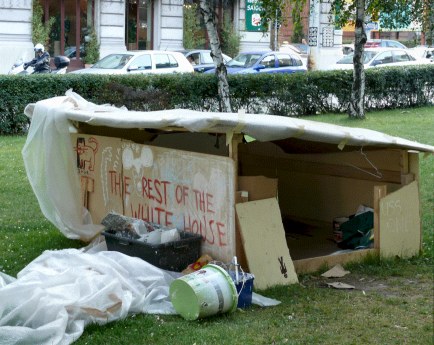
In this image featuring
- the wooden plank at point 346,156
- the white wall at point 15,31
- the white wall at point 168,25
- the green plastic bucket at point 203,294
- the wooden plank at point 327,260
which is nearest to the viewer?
the green plastic bucket at point 203,294

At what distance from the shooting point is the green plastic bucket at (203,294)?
5.94 meters

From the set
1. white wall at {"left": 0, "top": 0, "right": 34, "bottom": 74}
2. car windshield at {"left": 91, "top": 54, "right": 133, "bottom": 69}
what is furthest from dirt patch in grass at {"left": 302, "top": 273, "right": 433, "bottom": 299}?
white wall at {"left": 0, "top": 0, "right": 34, "bottom": 74}

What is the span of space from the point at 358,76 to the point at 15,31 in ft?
58.3

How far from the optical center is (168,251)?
6895mm

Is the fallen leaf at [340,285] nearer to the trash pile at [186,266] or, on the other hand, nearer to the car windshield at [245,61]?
the trash pile at [186,266]

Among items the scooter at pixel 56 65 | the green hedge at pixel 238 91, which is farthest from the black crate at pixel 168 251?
the scooter at pixel 56 65

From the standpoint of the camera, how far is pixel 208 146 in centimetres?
873

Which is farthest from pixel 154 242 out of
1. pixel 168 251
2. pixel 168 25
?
pixel 168 25

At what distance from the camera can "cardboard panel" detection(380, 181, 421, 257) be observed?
7609 mm

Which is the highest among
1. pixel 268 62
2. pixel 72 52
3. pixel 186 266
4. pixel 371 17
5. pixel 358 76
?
pixel 371 17

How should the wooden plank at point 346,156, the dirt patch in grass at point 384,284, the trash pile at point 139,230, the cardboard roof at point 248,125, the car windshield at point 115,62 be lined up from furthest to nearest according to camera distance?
the car windshield at point 115,62
the wooden plank at point 346,156
the trash pile at point 139,230
the dirt patch in grass at point 384,284
the cardboard roof at point 248,125

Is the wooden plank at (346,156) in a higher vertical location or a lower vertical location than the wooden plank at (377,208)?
higher

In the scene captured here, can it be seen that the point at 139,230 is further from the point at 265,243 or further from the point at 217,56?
the point at 217,56

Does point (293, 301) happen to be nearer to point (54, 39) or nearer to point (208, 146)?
point (208, 146)
